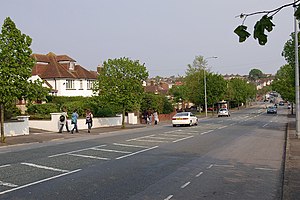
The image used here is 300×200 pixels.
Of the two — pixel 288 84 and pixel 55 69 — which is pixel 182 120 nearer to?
pixel 288 84

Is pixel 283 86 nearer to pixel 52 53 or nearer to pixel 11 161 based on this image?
pixel 52 53

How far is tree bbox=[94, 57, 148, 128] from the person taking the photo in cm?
3506

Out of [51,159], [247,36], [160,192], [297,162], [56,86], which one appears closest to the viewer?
[247,36]

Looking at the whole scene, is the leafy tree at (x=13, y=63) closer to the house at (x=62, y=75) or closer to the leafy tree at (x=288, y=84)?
the leafy tree at (x=288, y=84)

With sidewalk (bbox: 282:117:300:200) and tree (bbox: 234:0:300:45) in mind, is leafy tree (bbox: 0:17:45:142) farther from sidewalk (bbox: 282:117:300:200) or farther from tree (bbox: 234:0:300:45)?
tree (bbox: 234:0:300:45)

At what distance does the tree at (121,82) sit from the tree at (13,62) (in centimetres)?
1307

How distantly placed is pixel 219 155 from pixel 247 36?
12.4 meters

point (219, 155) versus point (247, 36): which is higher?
point (247, 36)

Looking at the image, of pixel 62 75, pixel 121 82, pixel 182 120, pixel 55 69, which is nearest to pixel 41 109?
pixel 121 82

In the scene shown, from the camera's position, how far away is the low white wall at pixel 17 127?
26.5m

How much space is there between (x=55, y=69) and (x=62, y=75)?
1761mm

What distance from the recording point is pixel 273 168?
42.3 ft

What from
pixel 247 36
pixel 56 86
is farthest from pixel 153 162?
pixel 56 86

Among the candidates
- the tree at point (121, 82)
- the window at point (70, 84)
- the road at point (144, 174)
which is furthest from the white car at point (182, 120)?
the window at point (70, 84)
